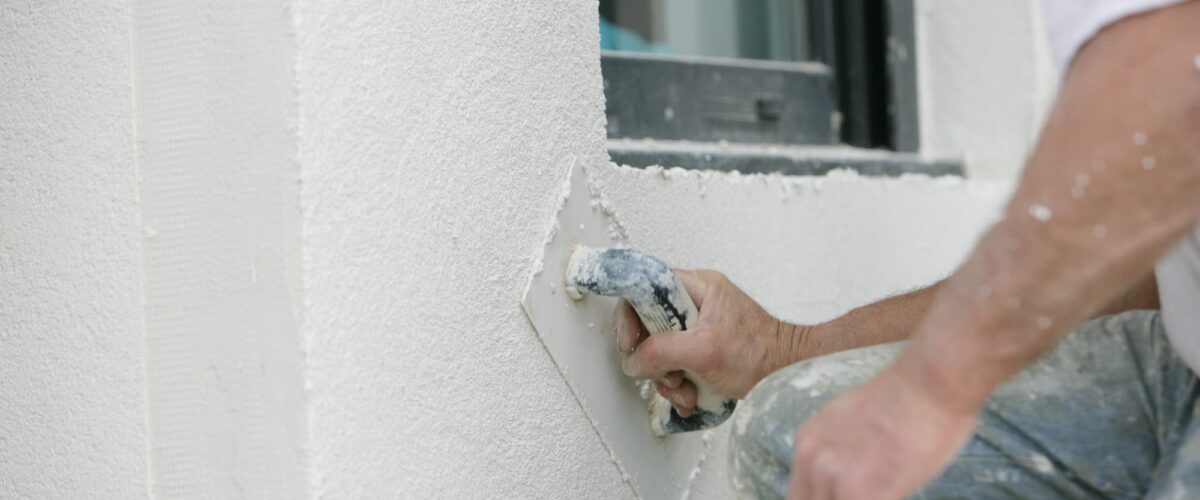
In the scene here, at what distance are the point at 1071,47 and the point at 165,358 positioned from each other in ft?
2.34

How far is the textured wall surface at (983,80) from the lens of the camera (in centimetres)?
235

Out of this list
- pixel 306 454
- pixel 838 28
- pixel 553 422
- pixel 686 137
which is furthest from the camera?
pixel 838 28

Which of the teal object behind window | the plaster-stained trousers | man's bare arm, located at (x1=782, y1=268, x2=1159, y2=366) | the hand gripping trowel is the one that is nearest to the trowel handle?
the hand gripping trowel

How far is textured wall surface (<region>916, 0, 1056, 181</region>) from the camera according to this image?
7.70 feet

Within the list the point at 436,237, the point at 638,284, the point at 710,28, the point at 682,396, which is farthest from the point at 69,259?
the point at 710,28

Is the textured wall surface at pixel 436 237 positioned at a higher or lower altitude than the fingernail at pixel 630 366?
higher

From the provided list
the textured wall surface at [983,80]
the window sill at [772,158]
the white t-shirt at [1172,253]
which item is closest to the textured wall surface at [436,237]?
the window sill at [772,158]

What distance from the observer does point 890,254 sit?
2.02 meters

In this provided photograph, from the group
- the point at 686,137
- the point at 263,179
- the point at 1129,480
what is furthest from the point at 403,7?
the point at 686,137

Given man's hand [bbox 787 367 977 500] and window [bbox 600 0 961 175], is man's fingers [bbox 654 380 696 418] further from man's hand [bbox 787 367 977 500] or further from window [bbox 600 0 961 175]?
man's hand [bbox 787 367 977 500]

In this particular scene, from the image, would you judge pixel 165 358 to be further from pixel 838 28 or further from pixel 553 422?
pixel 838 28

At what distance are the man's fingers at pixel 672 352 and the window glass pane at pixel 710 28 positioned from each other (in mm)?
694

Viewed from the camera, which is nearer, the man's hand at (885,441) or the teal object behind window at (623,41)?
the man's hand at (885,441)

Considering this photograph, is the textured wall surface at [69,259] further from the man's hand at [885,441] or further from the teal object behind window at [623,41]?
the teal object behind window at [623,41]
